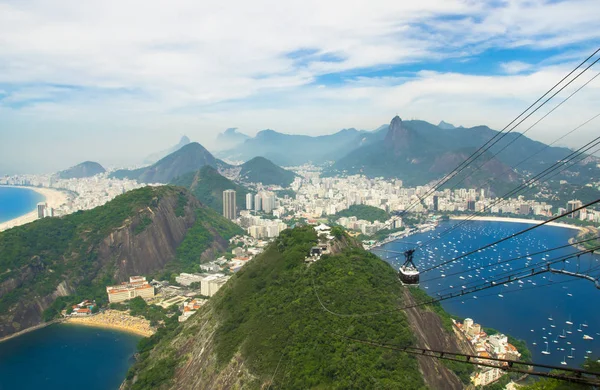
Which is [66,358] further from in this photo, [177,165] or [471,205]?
[177,165]

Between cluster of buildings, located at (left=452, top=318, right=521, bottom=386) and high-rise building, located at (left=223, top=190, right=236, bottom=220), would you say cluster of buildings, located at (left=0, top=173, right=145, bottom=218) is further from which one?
cluster of buildings, located at (left=452, top=318, right=521, bottom=386)

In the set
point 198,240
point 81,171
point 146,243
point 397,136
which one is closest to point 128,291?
point 146,243

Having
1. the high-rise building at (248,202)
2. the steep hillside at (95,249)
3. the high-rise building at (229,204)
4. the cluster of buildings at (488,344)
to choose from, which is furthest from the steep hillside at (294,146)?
the cluster of buildings at (488,344)

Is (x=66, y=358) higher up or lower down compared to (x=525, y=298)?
higher up

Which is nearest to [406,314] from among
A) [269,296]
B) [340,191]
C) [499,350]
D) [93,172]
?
[269,296]

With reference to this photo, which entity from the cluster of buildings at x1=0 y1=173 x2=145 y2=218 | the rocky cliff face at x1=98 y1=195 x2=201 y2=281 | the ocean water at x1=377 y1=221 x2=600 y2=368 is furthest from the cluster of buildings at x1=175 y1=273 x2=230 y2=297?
the cluster of buildings at x1=0 y1=173 x2=145 y2=218

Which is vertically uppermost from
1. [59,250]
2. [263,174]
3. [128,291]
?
[263,174]

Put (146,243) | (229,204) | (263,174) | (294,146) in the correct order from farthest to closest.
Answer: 1. (294,146)
2. (263,174)
3. (229,204)
4. (146,243)

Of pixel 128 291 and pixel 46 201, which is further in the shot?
pixel 46 201
